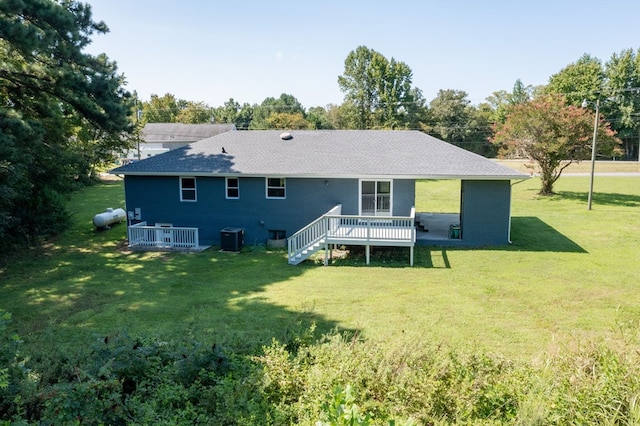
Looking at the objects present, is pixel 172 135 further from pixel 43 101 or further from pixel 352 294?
pixel 352 294

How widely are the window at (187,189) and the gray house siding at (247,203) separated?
0.16 meters

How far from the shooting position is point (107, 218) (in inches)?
802

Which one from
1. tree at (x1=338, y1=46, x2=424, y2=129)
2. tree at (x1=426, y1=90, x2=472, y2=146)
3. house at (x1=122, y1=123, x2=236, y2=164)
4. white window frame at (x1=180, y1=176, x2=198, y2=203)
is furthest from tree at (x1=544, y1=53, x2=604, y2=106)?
white window frame at (x1=180, y1=176, x2=198, y2=203)

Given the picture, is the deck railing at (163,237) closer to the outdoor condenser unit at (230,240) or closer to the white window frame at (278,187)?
the outdoor condenser unit at (230,240)

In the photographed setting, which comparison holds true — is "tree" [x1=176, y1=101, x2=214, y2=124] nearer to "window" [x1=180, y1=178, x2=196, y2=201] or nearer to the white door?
"window" [x1=180, y1=178, x2=196, y2=201]

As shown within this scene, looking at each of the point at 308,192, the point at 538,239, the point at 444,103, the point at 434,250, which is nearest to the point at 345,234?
the point at 308,192

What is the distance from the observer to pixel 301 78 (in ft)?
120

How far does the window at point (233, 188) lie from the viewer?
1764 centimetres

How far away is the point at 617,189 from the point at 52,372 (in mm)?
36256

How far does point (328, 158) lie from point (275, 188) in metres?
2.50

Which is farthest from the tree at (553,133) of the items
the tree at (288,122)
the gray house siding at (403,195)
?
the tree at (288,122)

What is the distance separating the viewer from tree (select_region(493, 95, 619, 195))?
85.9 feet

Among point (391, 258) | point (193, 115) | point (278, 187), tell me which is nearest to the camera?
point (391, 258)

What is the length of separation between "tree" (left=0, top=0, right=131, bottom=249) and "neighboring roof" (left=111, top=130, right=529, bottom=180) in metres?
2.75
